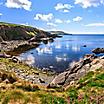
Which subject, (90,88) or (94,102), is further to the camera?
(90,88)

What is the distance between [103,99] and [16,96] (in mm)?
7165

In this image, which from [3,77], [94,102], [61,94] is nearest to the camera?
[94,102]

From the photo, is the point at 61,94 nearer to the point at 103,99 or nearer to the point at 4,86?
the point at 103,99

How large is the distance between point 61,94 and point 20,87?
4476mm

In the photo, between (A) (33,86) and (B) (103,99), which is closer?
(B) (103,99)

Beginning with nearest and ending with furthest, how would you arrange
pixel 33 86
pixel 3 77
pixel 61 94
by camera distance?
pixel 61 94 → pixel 33 86 → pixel 3 77

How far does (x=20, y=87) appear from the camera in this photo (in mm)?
24625

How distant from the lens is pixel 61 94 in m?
22.4

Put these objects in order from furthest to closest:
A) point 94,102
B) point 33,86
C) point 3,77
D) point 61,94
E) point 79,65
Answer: point 79,65 < point 3,77 < point 33,86 < point 61,94 < point 94,102

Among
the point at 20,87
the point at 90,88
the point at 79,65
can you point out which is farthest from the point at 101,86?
the point at 79,65

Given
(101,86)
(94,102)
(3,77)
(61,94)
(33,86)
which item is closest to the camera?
(94,102)

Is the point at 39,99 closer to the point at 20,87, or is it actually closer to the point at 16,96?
the point at 16,96

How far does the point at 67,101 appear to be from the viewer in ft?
69.6

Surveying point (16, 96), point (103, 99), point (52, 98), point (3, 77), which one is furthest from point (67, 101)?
point (3, 77)
